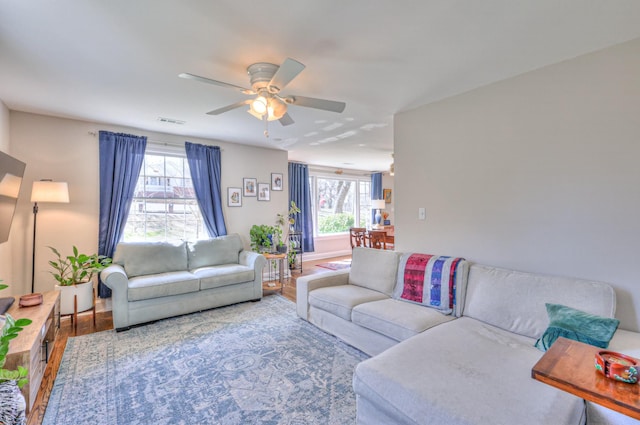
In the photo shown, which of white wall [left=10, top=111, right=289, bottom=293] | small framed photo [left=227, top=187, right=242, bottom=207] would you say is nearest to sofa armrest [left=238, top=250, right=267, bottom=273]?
small framed photo [left=227, top=187, right=242, bottom=207]

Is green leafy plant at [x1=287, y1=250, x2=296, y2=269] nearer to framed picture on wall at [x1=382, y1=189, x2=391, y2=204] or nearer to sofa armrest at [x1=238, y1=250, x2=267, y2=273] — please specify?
sofa armrest at [x1=238, y1=250, x2=267, y2=273]

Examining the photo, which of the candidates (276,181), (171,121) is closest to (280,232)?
(276,181)

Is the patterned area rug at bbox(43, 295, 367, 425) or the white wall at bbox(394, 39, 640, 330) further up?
the white wall at bbox(394, 39, 640, 330)

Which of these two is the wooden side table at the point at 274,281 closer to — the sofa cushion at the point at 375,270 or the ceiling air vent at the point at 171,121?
the sofa cushion at the point at 375,270

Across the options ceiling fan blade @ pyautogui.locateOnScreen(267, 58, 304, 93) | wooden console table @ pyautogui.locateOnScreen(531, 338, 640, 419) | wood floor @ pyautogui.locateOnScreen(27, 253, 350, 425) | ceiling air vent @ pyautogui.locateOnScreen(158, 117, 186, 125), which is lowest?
wood floor @ pyautogui.locateOnScreen(27, 253, 350, 425)

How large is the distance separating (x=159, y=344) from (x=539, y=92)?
159 inches

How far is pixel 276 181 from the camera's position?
215 inches

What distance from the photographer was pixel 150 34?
1874mm

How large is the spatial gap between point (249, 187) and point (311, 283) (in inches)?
96.7

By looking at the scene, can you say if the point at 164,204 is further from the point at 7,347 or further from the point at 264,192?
the point at 7,347

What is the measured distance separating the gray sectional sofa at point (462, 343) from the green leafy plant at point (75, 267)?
246cm

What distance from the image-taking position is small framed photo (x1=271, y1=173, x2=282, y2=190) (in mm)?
5410

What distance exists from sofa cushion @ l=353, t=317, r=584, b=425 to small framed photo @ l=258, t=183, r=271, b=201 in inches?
153

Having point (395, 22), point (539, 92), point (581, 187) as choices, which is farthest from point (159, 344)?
point (539, 92)
